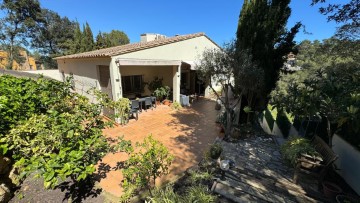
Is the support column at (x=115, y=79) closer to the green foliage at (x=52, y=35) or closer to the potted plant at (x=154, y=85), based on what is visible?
the potted plant at (x=154, y=85)

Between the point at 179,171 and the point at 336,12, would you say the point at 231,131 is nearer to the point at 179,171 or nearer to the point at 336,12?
the point at 179,171

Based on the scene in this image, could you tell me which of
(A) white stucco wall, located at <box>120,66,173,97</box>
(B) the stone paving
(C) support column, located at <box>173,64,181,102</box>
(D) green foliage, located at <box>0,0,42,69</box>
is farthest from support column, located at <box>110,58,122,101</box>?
(D) green foliage, located at <box>0,0,42,69</box>

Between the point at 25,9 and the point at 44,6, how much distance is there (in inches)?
220

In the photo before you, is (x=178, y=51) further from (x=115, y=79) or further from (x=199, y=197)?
(x=199, y=197)

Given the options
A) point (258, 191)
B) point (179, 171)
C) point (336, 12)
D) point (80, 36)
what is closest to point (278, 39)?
point (336, 12)

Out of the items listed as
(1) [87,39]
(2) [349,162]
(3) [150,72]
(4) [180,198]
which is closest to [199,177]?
(4) [180,198]

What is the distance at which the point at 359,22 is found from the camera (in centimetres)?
853

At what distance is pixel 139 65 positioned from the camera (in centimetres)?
1438

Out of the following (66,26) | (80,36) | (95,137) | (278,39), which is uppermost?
(66,26)

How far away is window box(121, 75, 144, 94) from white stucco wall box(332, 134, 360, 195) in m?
17.0

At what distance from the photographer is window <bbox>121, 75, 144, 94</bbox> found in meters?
18.1

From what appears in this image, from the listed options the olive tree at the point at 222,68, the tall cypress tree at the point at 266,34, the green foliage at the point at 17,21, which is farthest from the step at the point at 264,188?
the green foliage at the point at 17,21

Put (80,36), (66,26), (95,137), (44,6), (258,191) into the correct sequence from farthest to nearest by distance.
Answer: (66,26) → (44,6) → (80,36) → (258,191) → (95,137)

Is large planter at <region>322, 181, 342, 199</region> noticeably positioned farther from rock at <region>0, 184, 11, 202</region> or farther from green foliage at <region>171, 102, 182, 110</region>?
green foliage at <region>171, 102, 182, 110</region>
